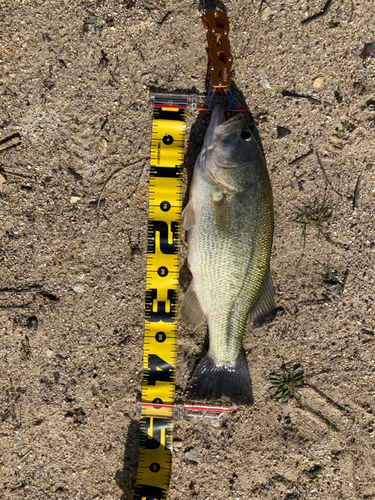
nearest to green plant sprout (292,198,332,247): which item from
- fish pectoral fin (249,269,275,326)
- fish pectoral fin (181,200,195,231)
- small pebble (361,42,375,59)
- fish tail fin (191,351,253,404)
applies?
fish pectoral fin (249,269,275,326)

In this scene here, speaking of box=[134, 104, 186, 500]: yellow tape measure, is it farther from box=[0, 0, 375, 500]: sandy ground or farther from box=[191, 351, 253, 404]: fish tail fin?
box=[191, 351, 253, 404]: fish tail fin

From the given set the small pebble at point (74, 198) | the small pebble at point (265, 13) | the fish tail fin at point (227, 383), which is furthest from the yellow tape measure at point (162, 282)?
the small pebble at point (265, 13)

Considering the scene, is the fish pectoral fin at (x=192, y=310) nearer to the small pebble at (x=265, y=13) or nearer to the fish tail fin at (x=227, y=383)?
the fish tail fin at (x=227, y=383)

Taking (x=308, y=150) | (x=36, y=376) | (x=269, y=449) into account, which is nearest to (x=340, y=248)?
(x=308, y=150)

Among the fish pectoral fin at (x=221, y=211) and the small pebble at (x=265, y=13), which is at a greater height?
the small pebble at (x=265, y=13)

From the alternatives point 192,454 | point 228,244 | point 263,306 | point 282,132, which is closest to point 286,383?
point 263,306
